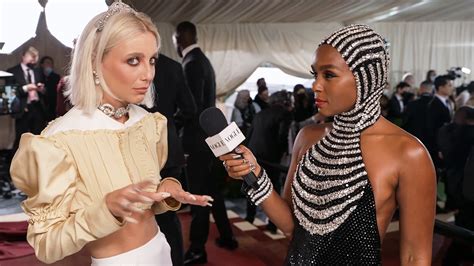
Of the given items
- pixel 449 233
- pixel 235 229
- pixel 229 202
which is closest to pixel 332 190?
pixel 449 233

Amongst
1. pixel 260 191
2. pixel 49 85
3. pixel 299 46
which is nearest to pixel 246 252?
pixel 260 191

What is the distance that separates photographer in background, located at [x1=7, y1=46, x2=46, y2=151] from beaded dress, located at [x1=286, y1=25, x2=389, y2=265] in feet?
13.0

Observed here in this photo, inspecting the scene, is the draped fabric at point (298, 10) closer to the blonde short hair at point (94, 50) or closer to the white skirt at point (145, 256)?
the blonde short hair at point (94, 50)

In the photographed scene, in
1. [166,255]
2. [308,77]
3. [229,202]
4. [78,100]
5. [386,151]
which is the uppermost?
[78,100]

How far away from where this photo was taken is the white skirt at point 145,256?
3.95 feet

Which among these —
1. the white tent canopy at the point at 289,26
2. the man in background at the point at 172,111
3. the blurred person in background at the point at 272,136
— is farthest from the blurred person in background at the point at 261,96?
the man in background at the point at 172,111

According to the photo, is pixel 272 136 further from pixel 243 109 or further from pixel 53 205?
pixel 53 205

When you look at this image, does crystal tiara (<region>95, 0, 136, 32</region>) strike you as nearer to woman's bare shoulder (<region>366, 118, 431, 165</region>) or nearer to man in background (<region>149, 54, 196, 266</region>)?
woman's bare shoulder (<region>366, 118, 431, 165</region>)

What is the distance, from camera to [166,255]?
1.33 m

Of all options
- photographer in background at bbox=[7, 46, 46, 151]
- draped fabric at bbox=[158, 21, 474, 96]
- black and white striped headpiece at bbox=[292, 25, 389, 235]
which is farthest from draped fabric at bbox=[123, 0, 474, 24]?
black and white striped headpiece at bbox=[292, 25, 389, 235]

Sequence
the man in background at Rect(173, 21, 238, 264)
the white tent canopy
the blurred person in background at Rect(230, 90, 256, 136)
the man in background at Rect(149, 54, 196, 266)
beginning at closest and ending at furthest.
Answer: the man in background at Rect(149, 54, 196, 266) < the man in background at Rect(173, 21, 238, 264) < the blurred person in background at Rect(230, 90, 256, 136) < the white tent canopy

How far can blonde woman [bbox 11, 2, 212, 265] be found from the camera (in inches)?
41.9

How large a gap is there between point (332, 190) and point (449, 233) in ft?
3.14

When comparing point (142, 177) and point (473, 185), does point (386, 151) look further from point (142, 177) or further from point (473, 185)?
point (473, 185)
